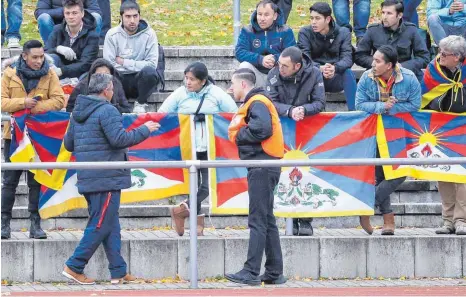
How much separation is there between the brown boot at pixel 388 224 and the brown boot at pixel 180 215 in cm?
204

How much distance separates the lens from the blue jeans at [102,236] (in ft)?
45.2

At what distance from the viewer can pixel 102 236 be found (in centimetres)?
1379

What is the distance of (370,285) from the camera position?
1404 cm

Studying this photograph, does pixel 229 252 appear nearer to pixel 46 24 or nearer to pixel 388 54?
pixel 388 54

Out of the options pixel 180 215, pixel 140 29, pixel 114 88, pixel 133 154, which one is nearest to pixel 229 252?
pixel 180 215

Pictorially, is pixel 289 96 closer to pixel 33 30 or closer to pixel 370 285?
pixel 370 285

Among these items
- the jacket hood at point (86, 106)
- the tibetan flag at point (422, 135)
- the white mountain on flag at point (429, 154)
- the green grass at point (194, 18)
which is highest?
the green grass at point (194, 18)

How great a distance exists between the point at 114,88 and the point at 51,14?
3233 millimetres

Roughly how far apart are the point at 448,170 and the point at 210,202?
2.47m

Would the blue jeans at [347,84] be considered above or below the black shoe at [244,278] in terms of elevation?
above

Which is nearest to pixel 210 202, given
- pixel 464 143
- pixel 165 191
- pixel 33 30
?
pixel 165 191

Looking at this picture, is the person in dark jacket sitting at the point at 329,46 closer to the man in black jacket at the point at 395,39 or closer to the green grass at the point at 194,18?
the man in black jacket at the point at 395,39

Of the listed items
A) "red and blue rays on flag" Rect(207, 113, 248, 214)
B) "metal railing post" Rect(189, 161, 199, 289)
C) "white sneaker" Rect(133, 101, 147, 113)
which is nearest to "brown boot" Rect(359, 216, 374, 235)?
"red and blue rays on flag" Rect(207, 113, 248, 214)

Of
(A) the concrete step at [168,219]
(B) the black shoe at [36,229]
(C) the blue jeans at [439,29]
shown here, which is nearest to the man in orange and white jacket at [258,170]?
(A) the concrete step at [168,219]
